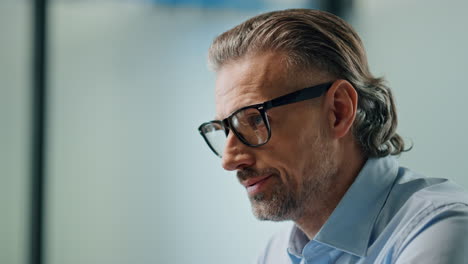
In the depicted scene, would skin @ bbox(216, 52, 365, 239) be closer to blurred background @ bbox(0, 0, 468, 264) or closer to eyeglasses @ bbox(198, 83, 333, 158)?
eyeglasses @ bbox(198, 83, 333, 158)

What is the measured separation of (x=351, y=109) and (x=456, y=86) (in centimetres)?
91

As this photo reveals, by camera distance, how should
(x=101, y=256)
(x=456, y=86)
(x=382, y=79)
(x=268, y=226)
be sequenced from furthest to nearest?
(x=268, y=226)
(x=101, y=256)
(x=456, y=86)
(x=382, y=79)

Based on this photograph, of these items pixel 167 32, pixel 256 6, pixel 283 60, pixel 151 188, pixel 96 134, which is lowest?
pixel 151 188

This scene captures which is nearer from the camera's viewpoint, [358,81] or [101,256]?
[358,81]

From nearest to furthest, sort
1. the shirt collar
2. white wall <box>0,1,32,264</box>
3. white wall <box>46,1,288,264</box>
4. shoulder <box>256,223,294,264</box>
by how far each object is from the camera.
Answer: the shirt collar, shoulder <box>256,223,294,264</box>, white wall <box>0,1,32,264</box>, white wall <box>46,1,288,264</box>

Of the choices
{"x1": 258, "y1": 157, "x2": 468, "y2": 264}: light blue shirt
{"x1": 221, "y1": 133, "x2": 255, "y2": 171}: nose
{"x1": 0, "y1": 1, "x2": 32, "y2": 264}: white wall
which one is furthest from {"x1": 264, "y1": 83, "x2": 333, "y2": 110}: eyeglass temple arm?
{"x1": 0, "y1": 1, "x2": 32, "y2": 264}: white wall

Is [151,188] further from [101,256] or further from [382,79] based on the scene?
[382,79]

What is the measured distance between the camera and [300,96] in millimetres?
1091

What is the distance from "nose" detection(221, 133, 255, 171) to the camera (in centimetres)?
109

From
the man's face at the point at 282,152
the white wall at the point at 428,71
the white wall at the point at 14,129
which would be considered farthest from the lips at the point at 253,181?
the white wall at the point at 14,129

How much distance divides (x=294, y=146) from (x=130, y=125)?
4.62ft

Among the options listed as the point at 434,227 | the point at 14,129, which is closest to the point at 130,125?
the point at 14,129

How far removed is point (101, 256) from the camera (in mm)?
2305

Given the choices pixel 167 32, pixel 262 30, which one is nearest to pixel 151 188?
pixel 167 32
